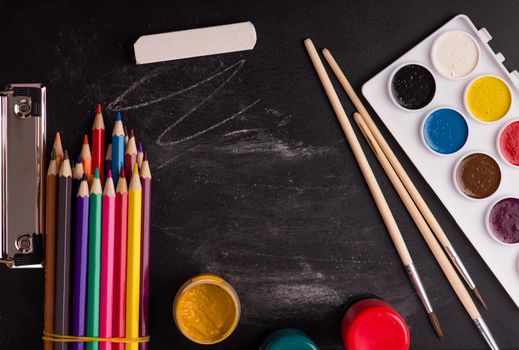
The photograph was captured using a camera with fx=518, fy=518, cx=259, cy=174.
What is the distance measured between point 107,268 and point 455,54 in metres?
0.62

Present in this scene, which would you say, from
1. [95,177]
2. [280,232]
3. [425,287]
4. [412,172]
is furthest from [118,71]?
[425,287]

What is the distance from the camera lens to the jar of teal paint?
0.74m

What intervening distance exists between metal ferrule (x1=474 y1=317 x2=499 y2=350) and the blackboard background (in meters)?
0.02

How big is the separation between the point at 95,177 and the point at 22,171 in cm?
12

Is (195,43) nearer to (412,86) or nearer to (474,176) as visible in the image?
(412,86)

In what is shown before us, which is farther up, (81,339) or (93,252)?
(93,252)

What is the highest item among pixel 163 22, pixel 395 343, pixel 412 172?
pixel 163 22

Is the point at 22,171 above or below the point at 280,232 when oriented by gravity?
above

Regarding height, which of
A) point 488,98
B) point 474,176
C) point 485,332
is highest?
point 488,98

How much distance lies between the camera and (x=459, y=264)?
32.1 inches

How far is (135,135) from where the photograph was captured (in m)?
0.80

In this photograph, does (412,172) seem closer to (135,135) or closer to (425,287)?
(425,287)

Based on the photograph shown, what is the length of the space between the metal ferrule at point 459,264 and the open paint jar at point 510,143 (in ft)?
0.54

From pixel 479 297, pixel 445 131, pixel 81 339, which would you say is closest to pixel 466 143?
pixel 445 131
